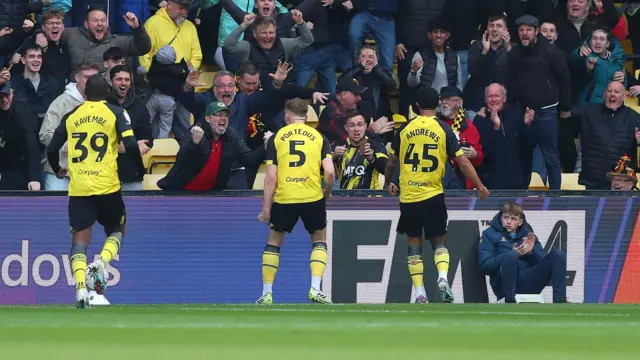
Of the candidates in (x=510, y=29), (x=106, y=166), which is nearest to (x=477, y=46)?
(x=510, y=29)

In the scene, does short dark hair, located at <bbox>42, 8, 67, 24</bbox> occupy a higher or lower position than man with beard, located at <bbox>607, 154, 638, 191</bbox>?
higher

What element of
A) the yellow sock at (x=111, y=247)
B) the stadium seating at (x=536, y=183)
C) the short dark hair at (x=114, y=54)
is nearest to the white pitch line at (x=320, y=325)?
the yellow sock at (x=111, y=247)

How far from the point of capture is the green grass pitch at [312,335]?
7.95m

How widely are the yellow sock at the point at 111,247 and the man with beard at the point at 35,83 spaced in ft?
9.21

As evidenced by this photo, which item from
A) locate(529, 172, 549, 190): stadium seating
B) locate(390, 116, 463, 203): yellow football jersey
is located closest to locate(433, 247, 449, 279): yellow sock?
locate(390, 116, 463, 203): yellow football jersey

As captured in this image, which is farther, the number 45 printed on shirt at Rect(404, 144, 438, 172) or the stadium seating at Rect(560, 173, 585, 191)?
the stadium seating at Rect(560, 173, 585, 191)

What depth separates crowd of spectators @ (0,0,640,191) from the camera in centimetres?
1468

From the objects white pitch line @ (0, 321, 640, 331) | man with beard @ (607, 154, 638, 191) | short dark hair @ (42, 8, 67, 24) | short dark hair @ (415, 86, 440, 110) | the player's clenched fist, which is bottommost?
white pitch line @ (0, 321, 640, 331)

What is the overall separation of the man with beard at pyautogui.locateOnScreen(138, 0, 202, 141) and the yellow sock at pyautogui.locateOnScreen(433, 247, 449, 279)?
357 centimetres

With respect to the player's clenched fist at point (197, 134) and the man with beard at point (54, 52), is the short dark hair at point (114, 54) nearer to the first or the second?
the man with beard at point (54, 52)

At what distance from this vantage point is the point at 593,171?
15438mm

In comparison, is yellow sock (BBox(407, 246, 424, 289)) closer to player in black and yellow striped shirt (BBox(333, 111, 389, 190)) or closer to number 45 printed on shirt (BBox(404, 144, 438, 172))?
number 45 printed on shirt (BBox(404, 144, 438, 172))

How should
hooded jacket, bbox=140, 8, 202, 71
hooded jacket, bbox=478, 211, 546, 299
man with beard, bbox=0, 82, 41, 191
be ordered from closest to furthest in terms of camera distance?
hooded jacket, bbox=478, 211, 546, 299
man with beard, bbox=0, 82, 41, 191
hooded jacket, bbox=140, 8, 202, 71

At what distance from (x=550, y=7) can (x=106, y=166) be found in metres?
7.03
